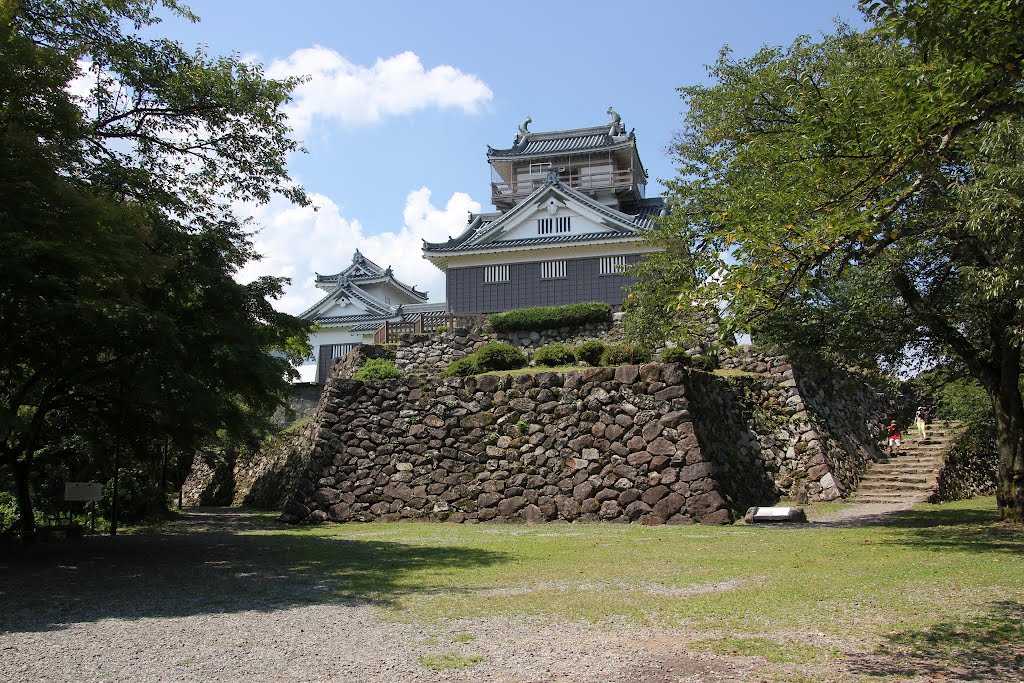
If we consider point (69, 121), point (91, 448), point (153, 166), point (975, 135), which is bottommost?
point (91, 448)

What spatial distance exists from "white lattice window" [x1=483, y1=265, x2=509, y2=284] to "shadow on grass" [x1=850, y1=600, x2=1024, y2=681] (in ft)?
84.1

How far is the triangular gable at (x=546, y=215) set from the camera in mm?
31328

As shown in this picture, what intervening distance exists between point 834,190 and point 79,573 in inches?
415

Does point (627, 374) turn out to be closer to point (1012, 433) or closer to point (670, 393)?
point (670, 393)

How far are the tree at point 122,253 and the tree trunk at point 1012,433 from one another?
12.0 meters

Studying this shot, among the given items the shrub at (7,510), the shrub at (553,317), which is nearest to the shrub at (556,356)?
the shrub at (553,317)

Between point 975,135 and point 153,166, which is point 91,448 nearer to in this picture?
point 153,166

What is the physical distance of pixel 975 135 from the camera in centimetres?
902

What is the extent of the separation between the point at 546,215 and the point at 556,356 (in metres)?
12.2

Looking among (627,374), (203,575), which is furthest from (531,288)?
(203,575)

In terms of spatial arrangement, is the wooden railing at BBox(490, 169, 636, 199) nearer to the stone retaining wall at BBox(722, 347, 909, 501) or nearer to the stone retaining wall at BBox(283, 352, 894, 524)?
the stone retaining wall at BBox(722, 347, 909, 501)

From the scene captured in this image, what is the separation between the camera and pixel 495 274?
3116 centimetres

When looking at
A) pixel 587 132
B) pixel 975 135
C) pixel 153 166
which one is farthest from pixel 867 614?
pixel 587 132

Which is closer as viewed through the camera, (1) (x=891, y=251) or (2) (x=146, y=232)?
(2) (x=146, y=232)
